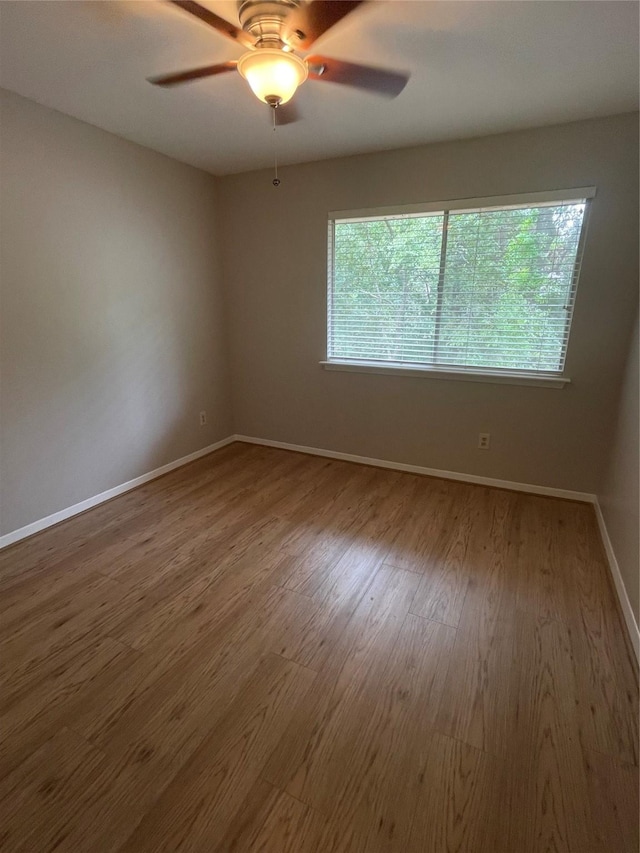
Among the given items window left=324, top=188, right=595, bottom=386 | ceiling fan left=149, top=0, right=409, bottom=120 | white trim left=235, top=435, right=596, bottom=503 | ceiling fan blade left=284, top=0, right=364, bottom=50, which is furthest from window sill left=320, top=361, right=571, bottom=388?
ceiling fan blade left=284, top=0, right=364, bottom=50

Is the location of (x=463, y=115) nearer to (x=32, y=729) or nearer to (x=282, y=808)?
(x=282, y=808)

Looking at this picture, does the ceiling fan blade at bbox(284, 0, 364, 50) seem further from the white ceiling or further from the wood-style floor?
the wood-style floor

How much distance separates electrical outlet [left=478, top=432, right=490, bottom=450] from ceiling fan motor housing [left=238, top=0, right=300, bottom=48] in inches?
102

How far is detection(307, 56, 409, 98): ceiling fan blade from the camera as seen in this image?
1.78m

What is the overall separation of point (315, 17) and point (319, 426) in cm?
274

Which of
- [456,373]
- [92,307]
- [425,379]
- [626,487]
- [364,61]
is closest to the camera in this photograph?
[364,61]

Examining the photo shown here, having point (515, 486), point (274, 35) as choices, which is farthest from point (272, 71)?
point (515, 486)

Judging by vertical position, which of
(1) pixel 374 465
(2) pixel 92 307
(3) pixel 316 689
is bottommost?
(3) pixel 316 689

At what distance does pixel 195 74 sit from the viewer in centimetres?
167

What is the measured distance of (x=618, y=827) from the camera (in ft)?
3.74

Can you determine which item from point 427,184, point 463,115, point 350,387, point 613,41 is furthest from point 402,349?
point 613,41

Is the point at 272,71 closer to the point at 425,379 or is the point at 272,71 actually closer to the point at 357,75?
the point at 357,75

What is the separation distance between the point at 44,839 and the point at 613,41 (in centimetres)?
338

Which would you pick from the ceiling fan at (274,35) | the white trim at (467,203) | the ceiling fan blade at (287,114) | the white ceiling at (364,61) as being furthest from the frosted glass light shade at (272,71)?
the white trim at (467,203)
